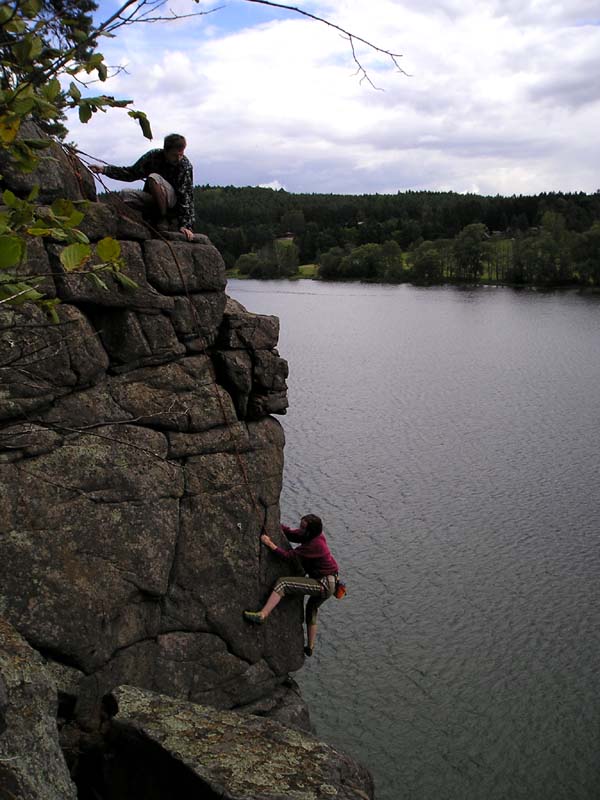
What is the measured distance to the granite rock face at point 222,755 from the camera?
9047 millimetres

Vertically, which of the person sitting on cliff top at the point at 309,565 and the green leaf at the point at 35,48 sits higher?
the green leaf at the point at 35,48

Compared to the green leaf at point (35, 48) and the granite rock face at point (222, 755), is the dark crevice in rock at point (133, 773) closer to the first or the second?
the granite rock face at point (222, 755)

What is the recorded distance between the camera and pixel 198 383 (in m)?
12.2

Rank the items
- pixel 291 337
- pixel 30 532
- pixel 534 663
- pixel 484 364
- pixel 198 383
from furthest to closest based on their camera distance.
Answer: pixel 291 337 → pixel 484 364 → pixel 534 663 → pixel 198 383 → pixel 30 532

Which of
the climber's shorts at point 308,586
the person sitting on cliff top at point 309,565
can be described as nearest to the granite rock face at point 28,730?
the person sitting on cliff top at point 309,565

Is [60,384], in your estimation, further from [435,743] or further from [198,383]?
[435,743]

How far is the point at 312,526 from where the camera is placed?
12930mm

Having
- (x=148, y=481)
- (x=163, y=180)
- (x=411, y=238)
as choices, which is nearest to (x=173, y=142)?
(x=163, y=180)

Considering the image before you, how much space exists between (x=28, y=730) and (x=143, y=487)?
3881mm

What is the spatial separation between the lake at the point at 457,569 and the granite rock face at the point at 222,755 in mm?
3872

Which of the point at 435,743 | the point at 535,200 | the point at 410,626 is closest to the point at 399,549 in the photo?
the point at 410,626

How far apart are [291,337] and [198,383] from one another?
156ft

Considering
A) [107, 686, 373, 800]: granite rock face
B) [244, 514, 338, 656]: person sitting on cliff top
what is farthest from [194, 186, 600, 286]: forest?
[107, 686, 373, 800]: granite rock face

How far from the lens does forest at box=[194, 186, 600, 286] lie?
347ft
